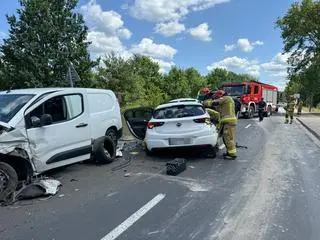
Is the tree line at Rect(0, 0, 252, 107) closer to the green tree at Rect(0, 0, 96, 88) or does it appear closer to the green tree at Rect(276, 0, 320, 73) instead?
the green tree at Rect(0, 0, 96, 88)

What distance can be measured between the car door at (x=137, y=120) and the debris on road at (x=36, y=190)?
452 centimetres

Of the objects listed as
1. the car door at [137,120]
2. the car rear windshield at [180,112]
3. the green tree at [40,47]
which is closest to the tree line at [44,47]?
the green tree at [40,47]

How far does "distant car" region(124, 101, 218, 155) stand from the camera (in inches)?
371

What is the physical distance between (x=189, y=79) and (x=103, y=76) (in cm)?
5251

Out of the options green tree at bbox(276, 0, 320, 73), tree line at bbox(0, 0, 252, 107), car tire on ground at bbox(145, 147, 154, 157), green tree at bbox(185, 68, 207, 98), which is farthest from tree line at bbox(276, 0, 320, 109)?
green tree at bbox(185, 68, 207, 98)

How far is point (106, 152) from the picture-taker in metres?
9.30

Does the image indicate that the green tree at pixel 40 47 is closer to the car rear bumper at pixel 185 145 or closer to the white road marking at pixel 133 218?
the car rear bumper at pixel 185 145

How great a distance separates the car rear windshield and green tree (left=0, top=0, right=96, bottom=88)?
12.9m

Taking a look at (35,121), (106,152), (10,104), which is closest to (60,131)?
(35,121)

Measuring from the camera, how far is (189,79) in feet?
293

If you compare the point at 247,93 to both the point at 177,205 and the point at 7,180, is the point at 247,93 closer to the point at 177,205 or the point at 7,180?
the point at 177,205

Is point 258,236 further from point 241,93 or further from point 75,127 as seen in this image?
point 241,93

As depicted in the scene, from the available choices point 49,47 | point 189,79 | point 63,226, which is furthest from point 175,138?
point 189,79

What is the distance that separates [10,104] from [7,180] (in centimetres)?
165
